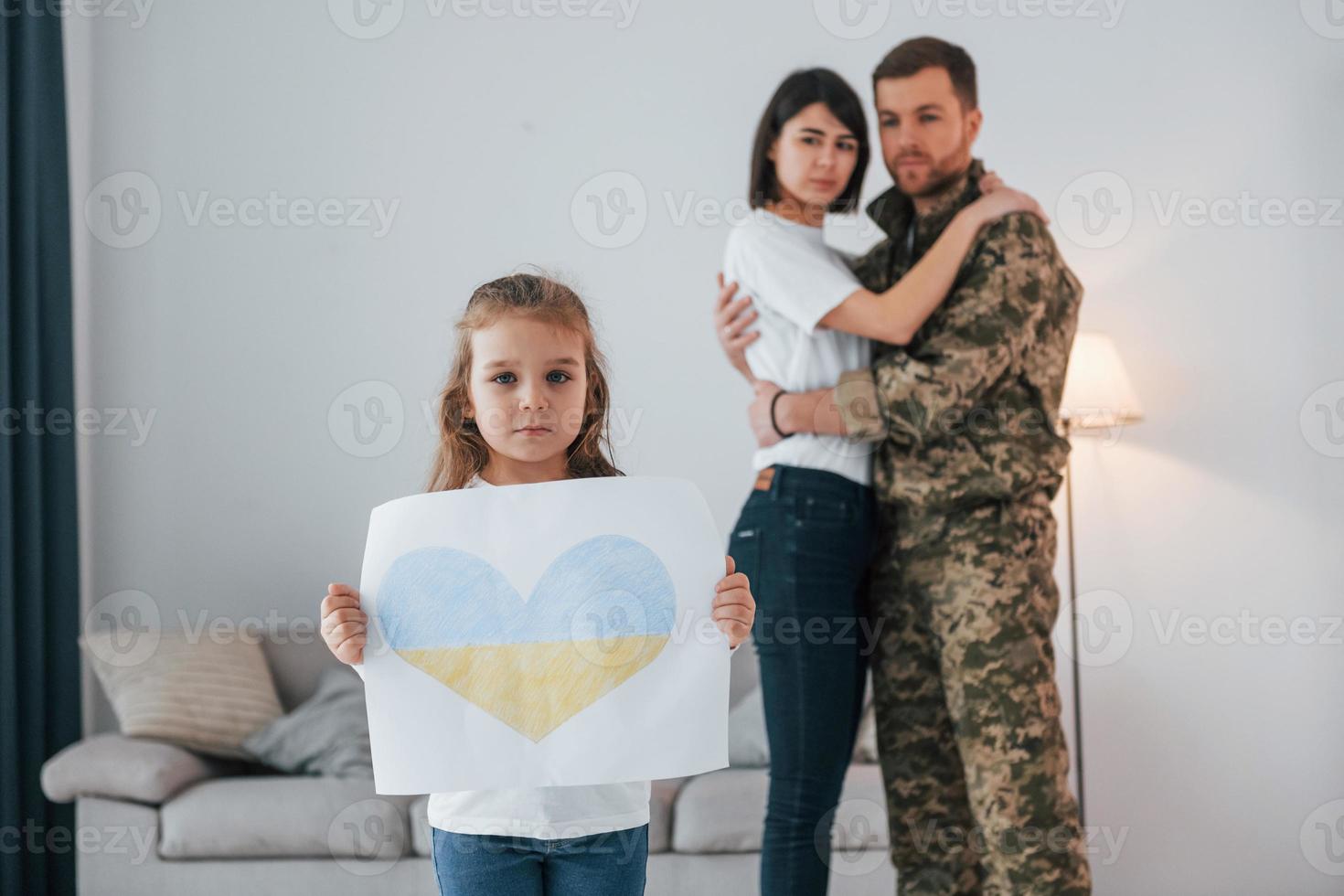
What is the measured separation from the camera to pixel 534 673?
109 centimetres

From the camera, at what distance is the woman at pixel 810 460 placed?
5.10 feet

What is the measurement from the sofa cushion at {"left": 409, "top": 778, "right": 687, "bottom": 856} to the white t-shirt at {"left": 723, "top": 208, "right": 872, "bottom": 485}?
3.49ft

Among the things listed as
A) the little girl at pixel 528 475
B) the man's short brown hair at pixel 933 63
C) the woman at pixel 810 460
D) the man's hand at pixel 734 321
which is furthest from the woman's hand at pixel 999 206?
the little girl at pixel 528 475

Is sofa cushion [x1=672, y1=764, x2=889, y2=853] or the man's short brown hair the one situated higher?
the man's short brown hair

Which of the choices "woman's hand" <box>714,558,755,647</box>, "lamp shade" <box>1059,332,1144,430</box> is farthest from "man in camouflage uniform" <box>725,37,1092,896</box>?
"lamp shade" <box>1059,332,1144,430</box>

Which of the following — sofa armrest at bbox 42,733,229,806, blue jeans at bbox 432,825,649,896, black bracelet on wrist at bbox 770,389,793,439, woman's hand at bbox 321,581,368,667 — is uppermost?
black bracelet on wrist at bbox 770,389,793,439

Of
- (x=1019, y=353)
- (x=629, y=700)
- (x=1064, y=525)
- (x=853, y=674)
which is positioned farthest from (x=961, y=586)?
(x=1064, y=525)

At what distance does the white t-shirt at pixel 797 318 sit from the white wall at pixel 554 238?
1526 mm

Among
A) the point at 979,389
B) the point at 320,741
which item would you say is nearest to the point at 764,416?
the point at 979,389

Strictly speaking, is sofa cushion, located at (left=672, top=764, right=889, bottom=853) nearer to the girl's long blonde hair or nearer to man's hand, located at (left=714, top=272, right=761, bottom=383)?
man's hand, located at (left=714, top=272, right=761, bottom=383)

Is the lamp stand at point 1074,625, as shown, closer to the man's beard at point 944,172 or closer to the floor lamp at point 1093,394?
the floor lamp at point 1093,394

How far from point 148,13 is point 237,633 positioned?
1905 millimetres

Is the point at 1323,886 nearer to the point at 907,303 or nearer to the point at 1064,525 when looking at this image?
the point at 1064,525

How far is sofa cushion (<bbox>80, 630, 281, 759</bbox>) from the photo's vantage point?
2.72 m
